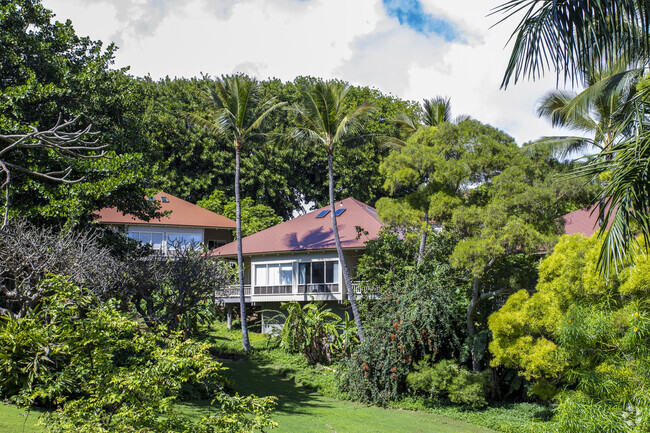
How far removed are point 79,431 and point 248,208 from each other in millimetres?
A: 31372

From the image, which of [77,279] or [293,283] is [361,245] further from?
[77,279]

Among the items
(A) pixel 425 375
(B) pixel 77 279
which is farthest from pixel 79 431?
(A) pixel 425 375

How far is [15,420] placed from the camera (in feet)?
33.5

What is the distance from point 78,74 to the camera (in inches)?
747

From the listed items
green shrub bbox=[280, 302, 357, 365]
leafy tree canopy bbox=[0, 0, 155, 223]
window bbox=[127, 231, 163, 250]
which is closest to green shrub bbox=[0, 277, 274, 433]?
leafy tree canopy bbox=[0, 0, 155, 223]

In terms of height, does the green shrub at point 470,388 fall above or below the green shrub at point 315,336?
below

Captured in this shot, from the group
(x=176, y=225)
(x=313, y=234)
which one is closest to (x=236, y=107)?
(x=313, y=234)

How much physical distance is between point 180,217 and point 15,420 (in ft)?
88.6

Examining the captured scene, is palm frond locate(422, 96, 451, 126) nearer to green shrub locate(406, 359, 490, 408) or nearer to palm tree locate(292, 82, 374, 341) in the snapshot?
palm tree locate(292, 82, 374, 341)

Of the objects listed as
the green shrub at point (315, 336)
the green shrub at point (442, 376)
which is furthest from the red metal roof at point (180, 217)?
the green shrub at point (442, 376)

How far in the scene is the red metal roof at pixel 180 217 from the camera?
3516cm

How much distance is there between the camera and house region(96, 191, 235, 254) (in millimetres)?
35281

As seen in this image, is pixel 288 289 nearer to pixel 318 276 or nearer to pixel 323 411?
pixel 318 276

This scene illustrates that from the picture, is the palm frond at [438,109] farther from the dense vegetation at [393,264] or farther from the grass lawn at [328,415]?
the grass lawn at [328,415]
